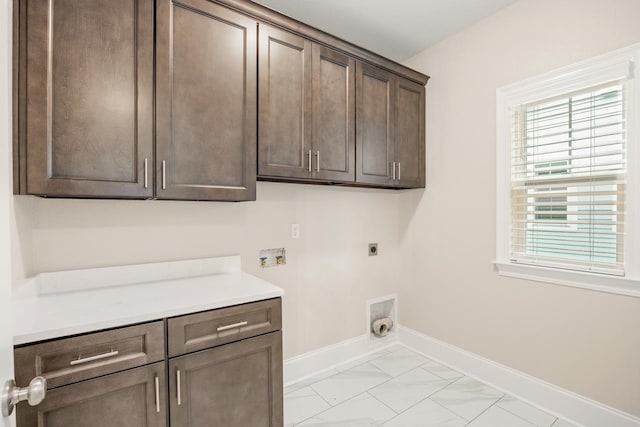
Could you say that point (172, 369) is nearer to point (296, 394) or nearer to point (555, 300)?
point (296, 394)

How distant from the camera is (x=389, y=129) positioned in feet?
8.09

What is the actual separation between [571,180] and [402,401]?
178cm

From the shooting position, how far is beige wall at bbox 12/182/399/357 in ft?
5.20

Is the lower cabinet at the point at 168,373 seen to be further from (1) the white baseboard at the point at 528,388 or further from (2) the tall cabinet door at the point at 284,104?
(1) the white baseboard at the point at 528,388

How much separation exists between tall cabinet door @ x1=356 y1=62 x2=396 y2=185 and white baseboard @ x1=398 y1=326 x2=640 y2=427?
1.47 m

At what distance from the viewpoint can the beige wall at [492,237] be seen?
178 centimetres

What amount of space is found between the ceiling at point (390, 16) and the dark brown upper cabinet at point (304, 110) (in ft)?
1.06

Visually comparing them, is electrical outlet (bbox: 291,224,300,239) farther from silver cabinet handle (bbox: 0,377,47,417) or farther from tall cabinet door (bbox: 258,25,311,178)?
silver cabinet handle (bbox: 0,377,47,417)

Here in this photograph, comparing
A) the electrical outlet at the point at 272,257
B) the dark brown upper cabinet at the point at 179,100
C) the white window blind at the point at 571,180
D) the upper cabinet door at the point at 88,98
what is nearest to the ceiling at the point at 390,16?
the dark brown upper cabinet at the point at 179,100

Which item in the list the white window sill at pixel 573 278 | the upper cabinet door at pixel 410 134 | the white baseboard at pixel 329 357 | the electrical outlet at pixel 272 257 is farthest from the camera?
the upper cabinet door at pixel 410 134

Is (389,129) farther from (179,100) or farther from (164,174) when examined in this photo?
(164,174)

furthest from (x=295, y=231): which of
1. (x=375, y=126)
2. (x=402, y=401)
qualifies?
(x=402, y=401)

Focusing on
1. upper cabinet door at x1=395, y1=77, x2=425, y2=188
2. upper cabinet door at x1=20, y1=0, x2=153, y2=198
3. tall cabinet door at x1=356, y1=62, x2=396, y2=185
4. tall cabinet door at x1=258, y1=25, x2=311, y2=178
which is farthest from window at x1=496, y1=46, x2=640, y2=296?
upper cabinet door at x1=20, y1=0, x2=153, y2=198

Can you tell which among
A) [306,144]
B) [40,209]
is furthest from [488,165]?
[40,209]
